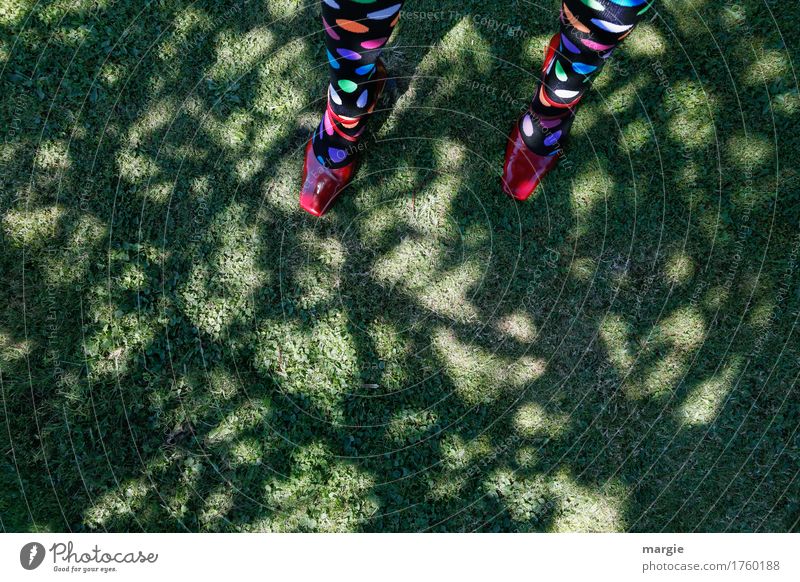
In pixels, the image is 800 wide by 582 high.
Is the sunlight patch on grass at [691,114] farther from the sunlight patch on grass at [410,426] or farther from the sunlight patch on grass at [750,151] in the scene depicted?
the sunlight patch on grass at [410,426]

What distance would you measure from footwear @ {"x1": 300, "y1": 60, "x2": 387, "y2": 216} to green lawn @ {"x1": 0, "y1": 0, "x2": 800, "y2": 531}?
103 mm

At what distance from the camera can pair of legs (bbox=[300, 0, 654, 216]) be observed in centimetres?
225

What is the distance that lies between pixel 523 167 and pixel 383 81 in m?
0.91

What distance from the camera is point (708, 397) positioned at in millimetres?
3264

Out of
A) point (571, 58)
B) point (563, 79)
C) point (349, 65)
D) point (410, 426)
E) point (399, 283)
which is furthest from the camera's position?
point (399, 283)

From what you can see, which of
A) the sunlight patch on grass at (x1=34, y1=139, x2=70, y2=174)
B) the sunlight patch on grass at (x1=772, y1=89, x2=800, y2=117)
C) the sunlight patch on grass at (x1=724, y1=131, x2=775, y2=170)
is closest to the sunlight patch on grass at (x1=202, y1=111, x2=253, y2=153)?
the sunlight patch on grass at (x1=34, y1=139, x2=70, y2=174)

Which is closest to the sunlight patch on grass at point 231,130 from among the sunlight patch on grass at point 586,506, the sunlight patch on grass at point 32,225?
the sunlight patch on grass at point 32,225

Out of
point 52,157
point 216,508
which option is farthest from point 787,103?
point 52,157

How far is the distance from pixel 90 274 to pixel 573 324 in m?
2.73

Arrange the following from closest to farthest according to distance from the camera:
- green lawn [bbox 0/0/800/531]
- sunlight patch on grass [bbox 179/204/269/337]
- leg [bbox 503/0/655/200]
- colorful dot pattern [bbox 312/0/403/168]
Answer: colorful dot pattern [bbox 312/0/403/168], leg [bbox 503/0/655/200], green lawn [bbox 0/0/800/531], sunlight patch on grass [bbox 179/204/269/337]

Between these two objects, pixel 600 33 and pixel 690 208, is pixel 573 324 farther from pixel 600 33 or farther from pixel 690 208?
pixel 600 33

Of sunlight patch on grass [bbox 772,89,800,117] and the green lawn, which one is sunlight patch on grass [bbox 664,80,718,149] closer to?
the green lawn
